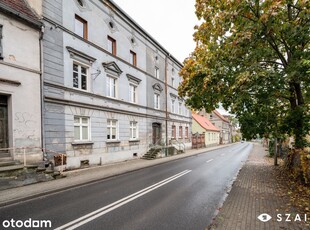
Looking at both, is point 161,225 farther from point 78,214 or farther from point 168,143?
point 168,143

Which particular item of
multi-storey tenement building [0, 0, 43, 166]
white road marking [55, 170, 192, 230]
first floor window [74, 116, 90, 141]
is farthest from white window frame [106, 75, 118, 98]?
white road marking [55, 170, 192, 230]

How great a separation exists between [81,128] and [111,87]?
4.45m

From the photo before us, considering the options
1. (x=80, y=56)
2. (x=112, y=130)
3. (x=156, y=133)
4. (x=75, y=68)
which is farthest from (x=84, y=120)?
(x=156, y=133)

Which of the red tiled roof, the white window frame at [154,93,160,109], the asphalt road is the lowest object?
the asphalt road

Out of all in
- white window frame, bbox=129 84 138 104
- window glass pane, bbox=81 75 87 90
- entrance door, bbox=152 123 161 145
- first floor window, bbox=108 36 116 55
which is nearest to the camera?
window glass pane, bbox=81 75 87 90

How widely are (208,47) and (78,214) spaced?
8803 mm

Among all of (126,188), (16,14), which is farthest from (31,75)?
(126,188)

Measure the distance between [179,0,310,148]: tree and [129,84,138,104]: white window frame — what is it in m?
8.20

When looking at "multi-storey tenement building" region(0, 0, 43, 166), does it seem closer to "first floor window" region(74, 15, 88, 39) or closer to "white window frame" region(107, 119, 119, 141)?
"first floor window" region(74, 15, 88, 39)

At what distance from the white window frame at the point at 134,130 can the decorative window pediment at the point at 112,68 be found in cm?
479

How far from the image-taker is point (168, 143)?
24688 millimetres

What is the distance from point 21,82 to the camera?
986 cm
